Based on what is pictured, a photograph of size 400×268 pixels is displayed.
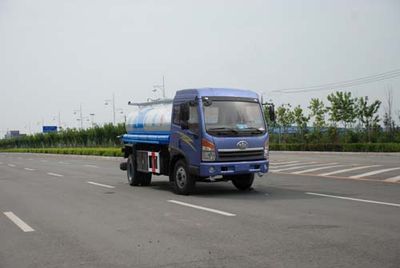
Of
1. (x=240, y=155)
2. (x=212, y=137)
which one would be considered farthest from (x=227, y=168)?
(x=212, y=137)

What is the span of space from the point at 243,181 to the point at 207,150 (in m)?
2.44

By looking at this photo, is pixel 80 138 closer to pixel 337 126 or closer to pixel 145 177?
pixel 337 126

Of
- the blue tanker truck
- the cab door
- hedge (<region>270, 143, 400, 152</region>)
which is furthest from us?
hedge (<region>270, 143, 400, 152</region>)

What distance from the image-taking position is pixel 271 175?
64.1ft

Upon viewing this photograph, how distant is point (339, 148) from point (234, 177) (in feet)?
85.5

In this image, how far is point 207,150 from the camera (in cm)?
1240

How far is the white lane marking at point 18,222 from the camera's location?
8820mm

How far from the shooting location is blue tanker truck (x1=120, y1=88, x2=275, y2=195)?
12.5 m

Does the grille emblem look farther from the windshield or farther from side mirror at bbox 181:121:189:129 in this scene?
side mirror at bbox 181:121:189:129

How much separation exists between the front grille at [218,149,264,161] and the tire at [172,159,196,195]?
3.42 feet

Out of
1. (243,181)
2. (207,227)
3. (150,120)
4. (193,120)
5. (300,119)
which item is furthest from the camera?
(300,119)

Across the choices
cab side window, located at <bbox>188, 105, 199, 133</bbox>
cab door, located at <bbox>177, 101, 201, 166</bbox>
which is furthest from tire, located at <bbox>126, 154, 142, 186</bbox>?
cab side window, located at <bbox>188, 105, 199, 133</bbox>

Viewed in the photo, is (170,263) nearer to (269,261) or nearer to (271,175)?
(269,261)

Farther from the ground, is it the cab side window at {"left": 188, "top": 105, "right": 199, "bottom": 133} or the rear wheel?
the cab side window at {"left": 188, "top": 105, "right": 199, "bottom": 133}
